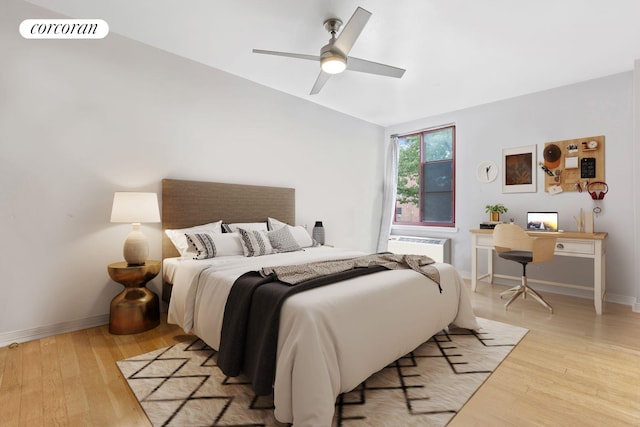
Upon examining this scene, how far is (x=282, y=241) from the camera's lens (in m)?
3.33

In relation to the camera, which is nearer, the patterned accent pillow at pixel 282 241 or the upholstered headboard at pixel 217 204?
the upholstered headboard at pixel 217 204

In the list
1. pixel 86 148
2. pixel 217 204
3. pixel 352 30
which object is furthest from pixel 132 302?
pixel 352 30

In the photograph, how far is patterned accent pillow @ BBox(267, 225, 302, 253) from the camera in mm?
3299

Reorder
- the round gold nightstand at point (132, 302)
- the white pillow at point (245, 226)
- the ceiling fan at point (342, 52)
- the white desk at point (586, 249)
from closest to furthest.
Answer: the ceiling fan at point (342, 52), the round gold nightstand at point (132, 302), the white desk at point (586, 249), the white pillow at point (245, 226)

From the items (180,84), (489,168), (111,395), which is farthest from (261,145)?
(489,168)

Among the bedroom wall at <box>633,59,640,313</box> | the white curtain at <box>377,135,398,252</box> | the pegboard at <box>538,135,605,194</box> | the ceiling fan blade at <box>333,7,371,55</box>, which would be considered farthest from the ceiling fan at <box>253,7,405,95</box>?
the white curtain at <box>377,135,398,252</box>

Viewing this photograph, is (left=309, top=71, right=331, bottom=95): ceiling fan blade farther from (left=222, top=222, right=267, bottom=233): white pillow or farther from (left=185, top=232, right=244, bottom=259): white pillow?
(left=185, top=232, right=244, bottom=259): white pillow

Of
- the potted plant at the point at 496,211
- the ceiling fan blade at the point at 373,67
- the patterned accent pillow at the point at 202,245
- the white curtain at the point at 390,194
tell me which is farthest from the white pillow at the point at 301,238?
the potted plant at the point at 496,211

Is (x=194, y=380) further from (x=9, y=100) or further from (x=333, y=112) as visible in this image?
(x=333, y=112)

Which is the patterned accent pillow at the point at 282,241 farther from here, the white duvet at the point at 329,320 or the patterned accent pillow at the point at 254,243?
the white duvet at the point at 329,320

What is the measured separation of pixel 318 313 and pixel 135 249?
195cm

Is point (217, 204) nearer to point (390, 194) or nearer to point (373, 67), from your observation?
point (373, 67)

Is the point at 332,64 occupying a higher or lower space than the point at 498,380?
higher

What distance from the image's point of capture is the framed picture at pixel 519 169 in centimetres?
411
